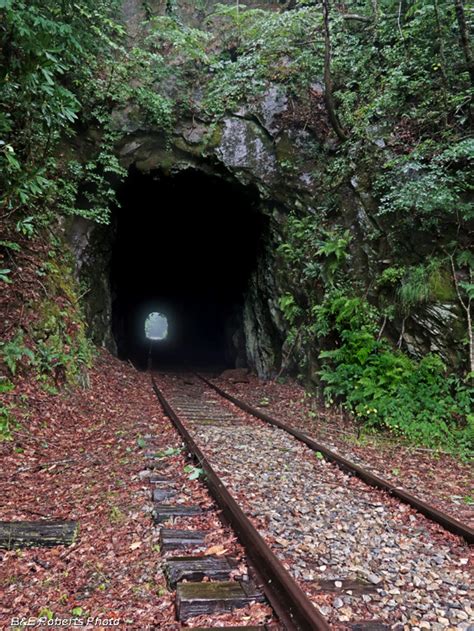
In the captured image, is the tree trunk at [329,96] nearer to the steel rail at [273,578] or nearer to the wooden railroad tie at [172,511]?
the steel rail at [273,578]

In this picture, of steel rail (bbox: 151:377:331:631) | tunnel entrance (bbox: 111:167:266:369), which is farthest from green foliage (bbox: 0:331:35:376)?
tunnel entrance (bbox: 111:167:266:369)

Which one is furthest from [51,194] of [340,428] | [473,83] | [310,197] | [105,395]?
[473,83]

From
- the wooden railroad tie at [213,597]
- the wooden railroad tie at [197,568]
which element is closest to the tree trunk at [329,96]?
the wooden railroad tie at [197,568]

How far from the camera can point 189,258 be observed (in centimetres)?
2250

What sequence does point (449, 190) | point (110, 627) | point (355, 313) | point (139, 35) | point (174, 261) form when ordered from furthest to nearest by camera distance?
point (174, 261) < point (139, 35) < point (355, 313) < point (449, 190) < point (110, 627)

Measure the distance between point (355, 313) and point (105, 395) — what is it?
18.4 ft

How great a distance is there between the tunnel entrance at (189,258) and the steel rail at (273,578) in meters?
10.2

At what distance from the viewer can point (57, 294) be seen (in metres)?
9.48

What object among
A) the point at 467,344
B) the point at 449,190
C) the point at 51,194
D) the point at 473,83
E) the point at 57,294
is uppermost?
the point at 473,83

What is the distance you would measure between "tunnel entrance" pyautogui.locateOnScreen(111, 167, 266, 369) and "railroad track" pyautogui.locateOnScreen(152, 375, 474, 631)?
30.1 ft

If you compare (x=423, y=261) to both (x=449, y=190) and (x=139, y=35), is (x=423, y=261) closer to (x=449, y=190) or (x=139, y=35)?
(x=449, y=190)

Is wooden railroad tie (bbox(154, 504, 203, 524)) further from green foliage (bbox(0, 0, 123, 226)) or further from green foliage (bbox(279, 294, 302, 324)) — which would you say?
green foliage (bbox(279, 294, 302, 324))

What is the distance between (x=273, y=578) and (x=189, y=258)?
803 inches

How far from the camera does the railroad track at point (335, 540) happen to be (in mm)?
2674
